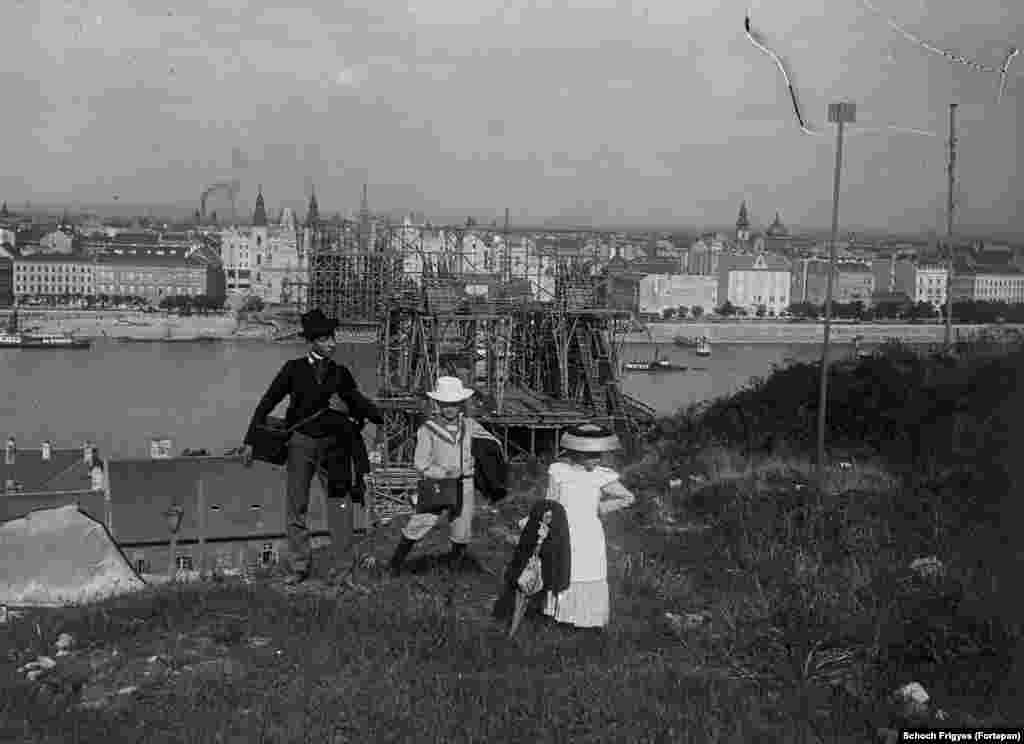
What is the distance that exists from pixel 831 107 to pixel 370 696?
2.22 meters

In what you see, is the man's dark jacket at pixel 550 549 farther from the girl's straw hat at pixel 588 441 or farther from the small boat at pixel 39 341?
the small boat at pixel 39 341

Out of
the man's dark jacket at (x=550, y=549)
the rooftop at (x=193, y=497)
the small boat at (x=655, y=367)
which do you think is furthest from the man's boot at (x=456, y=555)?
the small boat at (x=655, y=367)

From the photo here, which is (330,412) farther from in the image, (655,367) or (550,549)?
(655,367)

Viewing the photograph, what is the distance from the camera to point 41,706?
147cm

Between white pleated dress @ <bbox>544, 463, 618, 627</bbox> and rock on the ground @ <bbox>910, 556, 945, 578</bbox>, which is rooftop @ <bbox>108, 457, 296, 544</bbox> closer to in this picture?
rock on the ground @ <bbox>910, 556, 945, 578</bbox>

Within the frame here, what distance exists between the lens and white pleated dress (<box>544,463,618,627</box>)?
5.60ft

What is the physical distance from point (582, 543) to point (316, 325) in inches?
24.4

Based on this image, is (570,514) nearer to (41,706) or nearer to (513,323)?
(41,706)

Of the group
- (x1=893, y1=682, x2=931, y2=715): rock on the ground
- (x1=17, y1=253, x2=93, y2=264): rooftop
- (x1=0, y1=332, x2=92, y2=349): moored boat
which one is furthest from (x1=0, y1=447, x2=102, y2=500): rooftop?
(x1=17, y1=253, x2=93, y2=264): rooftop

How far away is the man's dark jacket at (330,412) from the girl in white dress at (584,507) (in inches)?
16.3

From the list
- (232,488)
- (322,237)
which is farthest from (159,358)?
(232,488)

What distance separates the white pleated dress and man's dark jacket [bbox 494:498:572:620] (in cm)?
1

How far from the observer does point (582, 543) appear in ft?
5.59

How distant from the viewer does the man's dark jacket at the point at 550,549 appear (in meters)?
1.69
